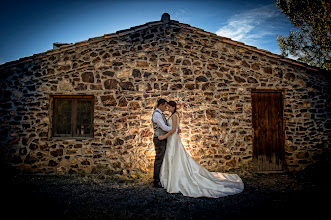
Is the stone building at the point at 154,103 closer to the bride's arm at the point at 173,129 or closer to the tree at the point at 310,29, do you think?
the bride's arm at the point at 173,129

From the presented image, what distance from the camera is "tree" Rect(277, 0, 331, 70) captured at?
31.6 feet

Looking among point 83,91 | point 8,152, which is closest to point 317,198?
point 83,91

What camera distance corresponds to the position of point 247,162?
5297mm

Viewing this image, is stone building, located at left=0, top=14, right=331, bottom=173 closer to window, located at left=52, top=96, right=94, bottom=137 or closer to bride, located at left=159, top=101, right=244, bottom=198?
window, located at left=52, top=96, right=94, bottom=137

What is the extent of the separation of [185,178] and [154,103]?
224cm

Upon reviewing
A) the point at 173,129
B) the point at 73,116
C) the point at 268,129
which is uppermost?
the point at 73,116

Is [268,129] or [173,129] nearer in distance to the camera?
[173,129]

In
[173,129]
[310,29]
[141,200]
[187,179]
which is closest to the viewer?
[141,200]

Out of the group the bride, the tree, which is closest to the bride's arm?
the bride

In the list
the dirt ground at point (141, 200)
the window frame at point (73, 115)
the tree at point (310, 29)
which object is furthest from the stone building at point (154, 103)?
the tree at point (310, 29)

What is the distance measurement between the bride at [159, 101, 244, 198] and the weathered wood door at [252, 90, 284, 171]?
161 centimetres

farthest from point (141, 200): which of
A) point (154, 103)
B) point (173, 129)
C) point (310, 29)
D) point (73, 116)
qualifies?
point (310, 29)

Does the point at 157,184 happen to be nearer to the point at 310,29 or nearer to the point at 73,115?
the point at 73,115

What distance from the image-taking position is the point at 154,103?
17.2 ft
